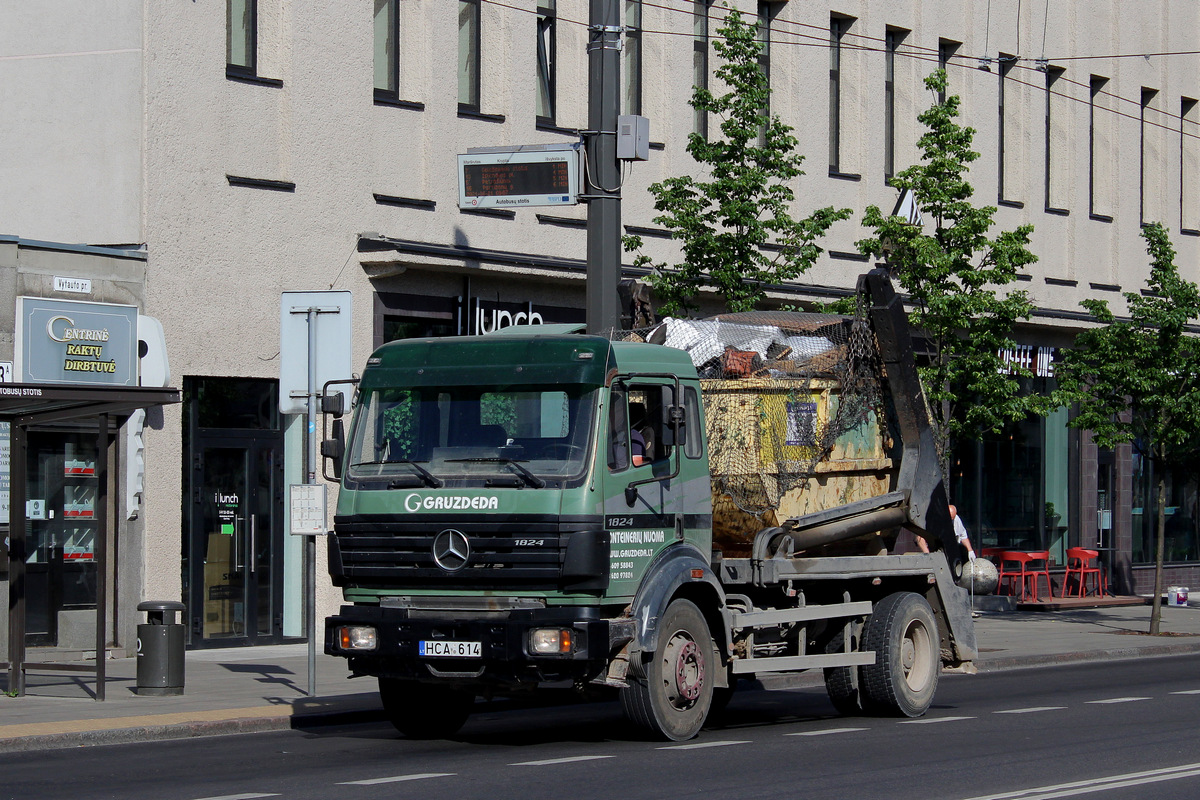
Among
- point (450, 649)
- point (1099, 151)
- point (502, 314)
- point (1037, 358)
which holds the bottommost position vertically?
point (450, 649)

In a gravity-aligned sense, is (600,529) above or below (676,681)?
above

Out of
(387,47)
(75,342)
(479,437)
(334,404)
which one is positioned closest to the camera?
(479,437)

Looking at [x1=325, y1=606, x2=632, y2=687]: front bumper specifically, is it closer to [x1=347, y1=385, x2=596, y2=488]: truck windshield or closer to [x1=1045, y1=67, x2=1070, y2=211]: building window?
[x1=347, y1=385, x2=596, y2=488]: truck windshield

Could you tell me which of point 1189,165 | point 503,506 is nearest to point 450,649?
point 503,506

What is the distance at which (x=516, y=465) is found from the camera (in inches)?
454

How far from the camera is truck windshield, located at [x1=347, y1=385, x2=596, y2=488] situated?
37.8 ft

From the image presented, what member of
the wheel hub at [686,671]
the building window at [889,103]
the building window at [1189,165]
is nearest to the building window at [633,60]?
the building window at [889,103]

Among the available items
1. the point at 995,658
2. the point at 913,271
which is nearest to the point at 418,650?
the point at 995,658

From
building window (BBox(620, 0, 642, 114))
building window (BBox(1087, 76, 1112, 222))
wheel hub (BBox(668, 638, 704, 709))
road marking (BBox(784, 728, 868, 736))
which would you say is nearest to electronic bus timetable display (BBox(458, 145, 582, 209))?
wheel hub (BBox(668, 638, 704, 709))

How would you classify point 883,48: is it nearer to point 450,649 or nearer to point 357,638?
point 357,638

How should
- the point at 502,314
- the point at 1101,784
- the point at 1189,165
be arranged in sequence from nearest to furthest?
the point at 1101,784, the point at 502,314, the point at 1189,165

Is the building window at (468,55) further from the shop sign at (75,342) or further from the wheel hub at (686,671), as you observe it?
the wheel hub at (686,671)

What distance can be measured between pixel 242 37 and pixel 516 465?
10.4 meters

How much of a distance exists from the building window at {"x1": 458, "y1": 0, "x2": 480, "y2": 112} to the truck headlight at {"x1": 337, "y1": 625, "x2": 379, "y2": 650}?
1186 cm
